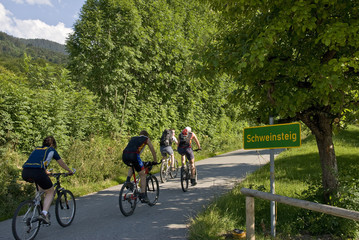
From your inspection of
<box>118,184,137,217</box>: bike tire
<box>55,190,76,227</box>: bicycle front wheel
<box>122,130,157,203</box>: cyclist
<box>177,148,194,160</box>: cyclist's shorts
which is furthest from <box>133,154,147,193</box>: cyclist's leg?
<box>177,148,194,160</box>: cyclist's shorts

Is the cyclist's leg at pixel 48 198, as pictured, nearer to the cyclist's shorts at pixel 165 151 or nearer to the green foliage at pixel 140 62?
the cyclist's shorts at pixel 165 151

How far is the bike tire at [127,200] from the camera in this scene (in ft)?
19.7

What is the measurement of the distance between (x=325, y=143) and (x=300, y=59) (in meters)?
1.87

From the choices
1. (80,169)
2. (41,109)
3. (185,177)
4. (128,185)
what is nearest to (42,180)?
(128,185)

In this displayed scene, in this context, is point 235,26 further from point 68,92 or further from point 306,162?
point 306,162

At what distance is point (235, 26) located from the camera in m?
6.34

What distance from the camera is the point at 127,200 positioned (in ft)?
20.4

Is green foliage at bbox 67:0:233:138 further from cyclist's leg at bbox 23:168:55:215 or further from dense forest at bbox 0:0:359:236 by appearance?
cyclist's leg at bbox 23:168:55:215

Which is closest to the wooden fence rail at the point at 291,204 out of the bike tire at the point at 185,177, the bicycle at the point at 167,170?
the bike tire at the point at 185,177

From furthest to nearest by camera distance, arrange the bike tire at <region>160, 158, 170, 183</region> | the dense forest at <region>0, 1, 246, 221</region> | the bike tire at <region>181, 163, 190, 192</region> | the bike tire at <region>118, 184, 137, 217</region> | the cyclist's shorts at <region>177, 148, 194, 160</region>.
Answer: the bike tire at <region>160, 158, 170, 183</region> < the cyclist's shorts at <region>177, 148, 194, 160</region> < the bike tire at <region>181, 163, 190, 192</region> < the dense forest at <region>0, 1, 246, 221</region> < the bike tire at <region>118, 184, 137, 217</region>

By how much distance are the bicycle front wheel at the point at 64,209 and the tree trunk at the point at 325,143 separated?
16.9 feet

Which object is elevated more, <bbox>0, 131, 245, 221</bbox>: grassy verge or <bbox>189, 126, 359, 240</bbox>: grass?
<bbox>0, 131, 245, 221</bbox>: grassy verge

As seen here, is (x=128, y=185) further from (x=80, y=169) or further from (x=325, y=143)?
(x=325, y=143)

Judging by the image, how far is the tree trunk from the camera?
5668mm
